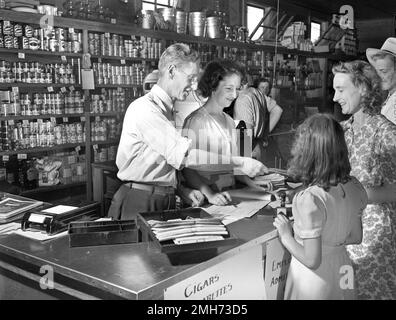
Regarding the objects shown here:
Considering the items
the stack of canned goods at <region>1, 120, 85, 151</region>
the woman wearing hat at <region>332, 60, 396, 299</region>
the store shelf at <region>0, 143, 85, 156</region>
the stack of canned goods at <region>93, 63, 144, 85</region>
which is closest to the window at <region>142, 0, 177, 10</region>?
the stack of canned goods at <region>93, 63, 144, 85</region>

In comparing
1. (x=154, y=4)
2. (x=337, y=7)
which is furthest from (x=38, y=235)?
(x=337, y=7)

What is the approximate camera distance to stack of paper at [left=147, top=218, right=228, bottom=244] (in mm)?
1646

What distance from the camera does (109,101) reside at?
19.5 ft

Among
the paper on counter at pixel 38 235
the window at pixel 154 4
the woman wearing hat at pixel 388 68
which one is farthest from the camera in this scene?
the window at pixel 154 4

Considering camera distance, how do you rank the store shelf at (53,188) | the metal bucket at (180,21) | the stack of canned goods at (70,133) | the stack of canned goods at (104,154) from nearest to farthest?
the store shelf at (53,188), the stack of canned goods at (70,133), the stack of canned goods at (104,154), the metal bucket at (180,21)

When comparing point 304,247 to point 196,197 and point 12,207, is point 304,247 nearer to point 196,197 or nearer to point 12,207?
point 196,197

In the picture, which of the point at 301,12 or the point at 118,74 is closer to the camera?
the point at 118,74

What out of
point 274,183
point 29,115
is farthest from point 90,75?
point 274,183

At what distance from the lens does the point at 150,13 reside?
6094 mm

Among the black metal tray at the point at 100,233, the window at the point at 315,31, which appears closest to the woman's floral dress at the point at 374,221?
the black metal tray at the point at 100,233

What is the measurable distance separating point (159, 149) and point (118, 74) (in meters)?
3.97

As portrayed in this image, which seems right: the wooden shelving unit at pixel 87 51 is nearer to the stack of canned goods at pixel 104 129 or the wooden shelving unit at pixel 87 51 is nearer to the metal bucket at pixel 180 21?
the stack of canned goods at pixel 104 129

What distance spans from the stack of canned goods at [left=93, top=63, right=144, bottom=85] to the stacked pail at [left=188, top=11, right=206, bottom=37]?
1.01 meters

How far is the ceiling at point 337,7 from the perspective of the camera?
8.92m
